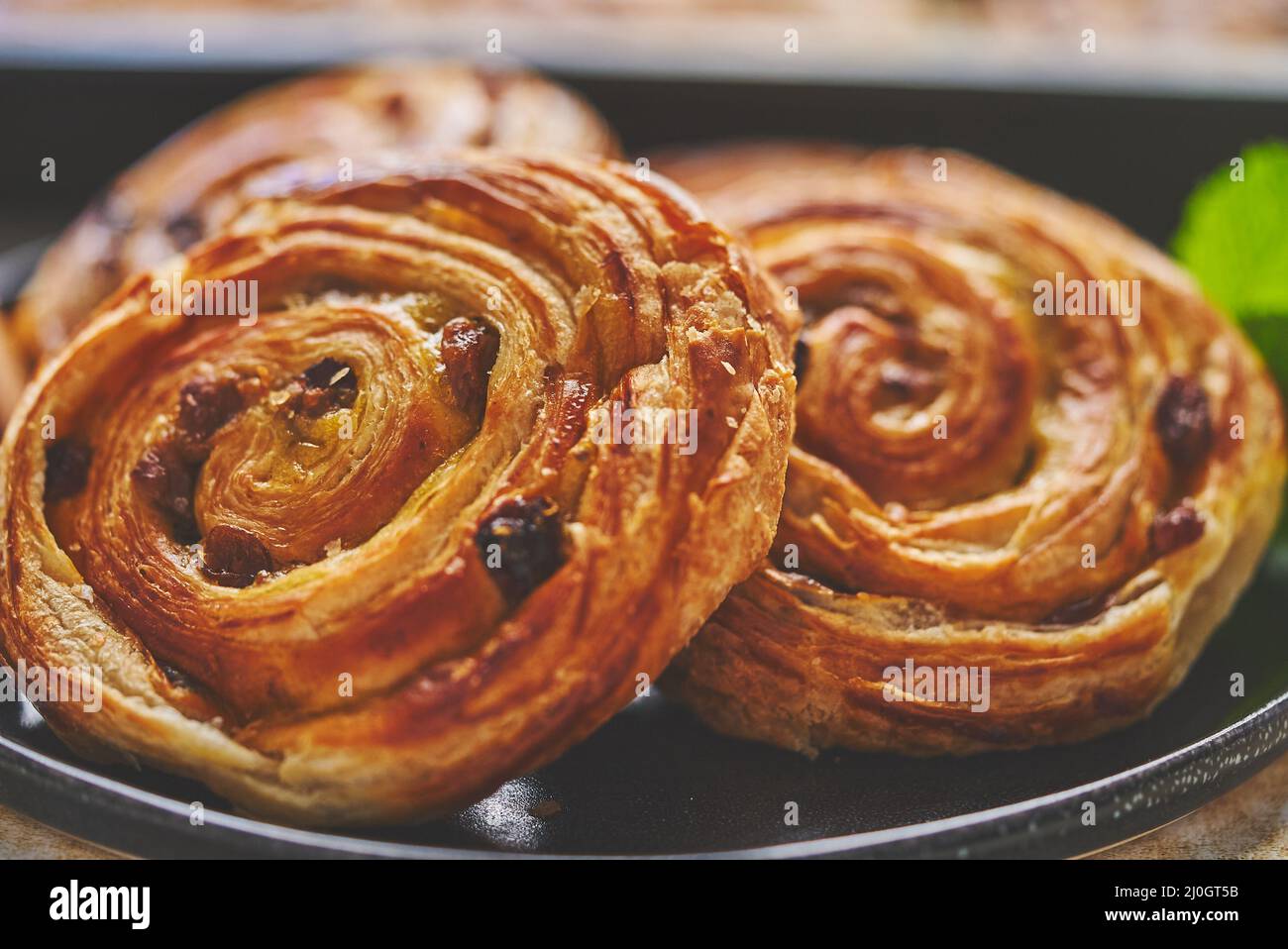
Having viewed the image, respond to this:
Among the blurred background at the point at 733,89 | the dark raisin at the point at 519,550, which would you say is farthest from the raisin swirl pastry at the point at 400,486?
the blurred background at the point at 733,89

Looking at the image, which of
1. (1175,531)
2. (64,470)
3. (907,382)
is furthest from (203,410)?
(1175,531)

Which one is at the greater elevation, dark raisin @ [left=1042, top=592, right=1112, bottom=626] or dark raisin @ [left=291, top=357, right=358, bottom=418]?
dark raisin @ [left=291, top=357, right=358, bottom=418]

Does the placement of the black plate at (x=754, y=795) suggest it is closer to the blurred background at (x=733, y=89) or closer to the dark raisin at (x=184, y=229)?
the dark raisin at (x=184, y=229)

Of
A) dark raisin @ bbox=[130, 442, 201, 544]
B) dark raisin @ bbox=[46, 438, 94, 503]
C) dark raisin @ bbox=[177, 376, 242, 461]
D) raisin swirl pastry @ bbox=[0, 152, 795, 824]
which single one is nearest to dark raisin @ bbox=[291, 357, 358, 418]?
raisin swirl pastry @ bbox=[0, 152, 795, 824]

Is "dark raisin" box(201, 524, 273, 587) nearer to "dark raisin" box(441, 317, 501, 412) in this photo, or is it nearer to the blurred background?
"dark raisin" box(441, 317, 501, 412)
